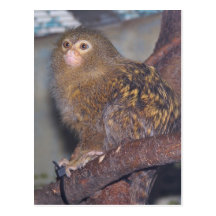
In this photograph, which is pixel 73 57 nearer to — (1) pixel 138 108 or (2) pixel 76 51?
(2) pixel 76 51

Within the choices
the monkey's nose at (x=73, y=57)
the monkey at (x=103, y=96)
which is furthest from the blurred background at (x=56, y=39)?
the monkey's nose at (x=73, y=57)

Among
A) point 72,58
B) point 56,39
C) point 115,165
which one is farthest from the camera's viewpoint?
point 56,39

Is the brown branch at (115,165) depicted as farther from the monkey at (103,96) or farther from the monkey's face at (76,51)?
the monkey's face at (76,51)

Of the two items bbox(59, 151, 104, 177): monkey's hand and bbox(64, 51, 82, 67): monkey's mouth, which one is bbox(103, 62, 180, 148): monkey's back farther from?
bbox(64, 51, 82, 67): monkey's mouth

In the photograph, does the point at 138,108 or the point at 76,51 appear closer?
the point at 138,108

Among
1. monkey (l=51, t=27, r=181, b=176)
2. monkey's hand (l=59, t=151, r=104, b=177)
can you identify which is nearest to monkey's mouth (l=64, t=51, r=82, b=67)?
monkey (l=51, t=27, r=181, b=176)

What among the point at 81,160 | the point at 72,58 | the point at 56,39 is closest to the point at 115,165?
the point at 81,160
